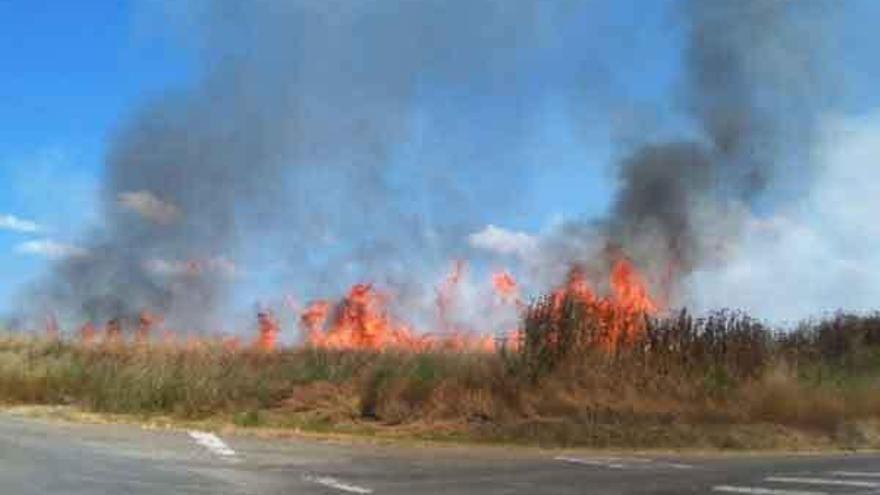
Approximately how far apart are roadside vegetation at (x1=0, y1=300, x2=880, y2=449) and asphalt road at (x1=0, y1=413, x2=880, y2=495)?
8.77 ft

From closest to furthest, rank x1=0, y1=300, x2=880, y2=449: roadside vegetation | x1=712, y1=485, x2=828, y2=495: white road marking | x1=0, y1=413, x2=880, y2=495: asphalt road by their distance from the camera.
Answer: x1=0, y1=413, x2=880, y2=495: asphalt road
x1=712, y1=485, x2=828, y2=495: white road marking
x1=0, y1=300, x2=880, y2=449: roadside vegetation

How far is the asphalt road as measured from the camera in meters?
13.5

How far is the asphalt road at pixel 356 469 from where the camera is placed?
13.5 meters

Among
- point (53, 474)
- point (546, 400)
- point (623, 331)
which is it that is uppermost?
point (623, 331)

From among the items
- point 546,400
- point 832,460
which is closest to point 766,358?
point 546,400

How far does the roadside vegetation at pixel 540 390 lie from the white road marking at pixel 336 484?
7.03m

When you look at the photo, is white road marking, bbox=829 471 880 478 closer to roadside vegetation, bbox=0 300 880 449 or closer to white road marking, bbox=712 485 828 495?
white road marking, bbox=712 485 828 495

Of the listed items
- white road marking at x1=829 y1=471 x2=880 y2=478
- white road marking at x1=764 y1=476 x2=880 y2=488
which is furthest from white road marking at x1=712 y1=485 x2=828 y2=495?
white road marking at x1=829 y1=471 x2=880 y2=478

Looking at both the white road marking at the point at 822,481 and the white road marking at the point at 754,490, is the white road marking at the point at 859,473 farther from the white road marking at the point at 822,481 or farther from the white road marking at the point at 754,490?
the white road marking at the point at 754,490

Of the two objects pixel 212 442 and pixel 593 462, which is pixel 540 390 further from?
pixel 212 442

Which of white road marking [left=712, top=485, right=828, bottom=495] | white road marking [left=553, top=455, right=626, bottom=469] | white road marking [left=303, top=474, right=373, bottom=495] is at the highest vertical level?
white road marking [left=553, top=455, right=626, bottom=469]

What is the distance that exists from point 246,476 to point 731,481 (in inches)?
240

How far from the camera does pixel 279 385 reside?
86.9 ft

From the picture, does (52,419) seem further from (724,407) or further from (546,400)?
(724,407)
